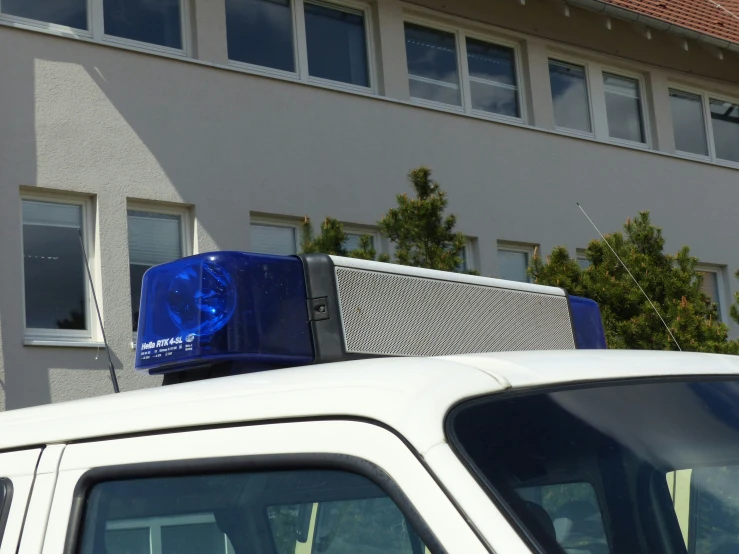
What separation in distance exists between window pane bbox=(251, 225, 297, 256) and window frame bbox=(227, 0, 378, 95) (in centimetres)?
166

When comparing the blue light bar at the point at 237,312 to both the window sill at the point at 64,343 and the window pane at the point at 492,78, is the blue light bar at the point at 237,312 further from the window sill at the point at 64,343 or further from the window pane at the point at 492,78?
the window pane at the point at 492,78

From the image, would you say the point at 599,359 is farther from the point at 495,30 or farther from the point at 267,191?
the point at 495,30

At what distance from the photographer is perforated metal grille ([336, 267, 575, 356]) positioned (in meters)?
2.45

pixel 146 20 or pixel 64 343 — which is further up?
pixel 146 20

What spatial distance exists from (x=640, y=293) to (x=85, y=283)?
5055 millimetres

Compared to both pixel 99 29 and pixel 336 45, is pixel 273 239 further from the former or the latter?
pixel 99 29

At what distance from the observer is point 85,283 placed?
1074cm

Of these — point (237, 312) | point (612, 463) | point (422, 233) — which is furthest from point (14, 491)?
point (422, 233)

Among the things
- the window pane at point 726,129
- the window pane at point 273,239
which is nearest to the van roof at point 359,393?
the window pane at point 273,239

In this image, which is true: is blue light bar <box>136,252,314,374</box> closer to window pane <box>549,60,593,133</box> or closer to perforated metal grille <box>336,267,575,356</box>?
perforated metal grille <box>336,267,575,356</box>

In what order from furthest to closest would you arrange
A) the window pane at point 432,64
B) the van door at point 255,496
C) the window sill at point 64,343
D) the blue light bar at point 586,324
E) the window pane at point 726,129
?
1. the window pane at point 726,129
2. the window pane at point 432,64
3. the window sill at point 64,343
4. the blue light bar at point 586,324
5. the van door at point 255,496

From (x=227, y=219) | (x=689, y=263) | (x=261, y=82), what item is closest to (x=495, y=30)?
(x=261, y=82)

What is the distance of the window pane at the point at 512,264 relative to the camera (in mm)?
14070

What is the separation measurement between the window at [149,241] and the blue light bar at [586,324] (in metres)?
8.05
